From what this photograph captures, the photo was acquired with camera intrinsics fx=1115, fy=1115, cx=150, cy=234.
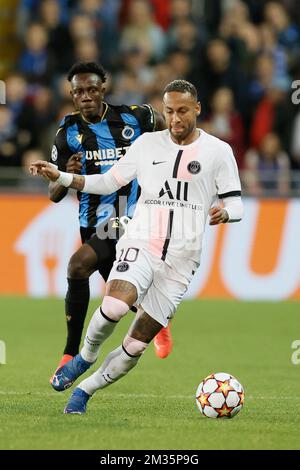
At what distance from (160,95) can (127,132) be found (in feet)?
23.4

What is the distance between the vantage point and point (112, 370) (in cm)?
717

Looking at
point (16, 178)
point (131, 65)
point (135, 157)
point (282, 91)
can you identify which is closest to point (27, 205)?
point (16, 178)

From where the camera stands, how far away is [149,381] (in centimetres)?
919

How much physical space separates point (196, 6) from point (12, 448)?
13848 mm

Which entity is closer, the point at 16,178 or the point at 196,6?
the point at 16,178

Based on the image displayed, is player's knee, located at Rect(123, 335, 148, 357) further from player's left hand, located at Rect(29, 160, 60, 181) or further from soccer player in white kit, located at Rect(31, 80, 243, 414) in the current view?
player's left hand, located at Rect(29, 160, 60, 181)

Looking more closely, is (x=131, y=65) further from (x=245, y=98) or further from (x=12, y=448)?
(x=12, y=448)

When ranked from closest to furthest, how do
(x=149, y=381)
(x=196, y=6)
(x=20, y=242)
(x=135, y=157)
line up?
(x=135, y=157) < (x=149, y=381) < (x=20, y=242) < (x=196, y=6)

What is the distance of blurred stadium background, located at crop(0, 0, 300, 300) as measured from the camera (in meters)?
15.0

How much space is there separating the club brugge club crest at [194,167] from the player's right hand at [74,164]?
106 centimetres

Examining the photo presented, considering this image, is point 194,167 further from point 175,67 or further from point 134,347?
point 175,67

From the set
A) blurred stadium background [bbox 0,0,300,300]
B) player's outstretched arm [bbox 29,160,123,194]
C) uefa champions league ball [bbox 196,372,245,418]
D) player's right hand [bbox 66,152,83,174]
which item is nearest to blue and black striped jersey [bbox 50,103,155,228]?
Answer: player's right hand [bbox 66,152,83,174]

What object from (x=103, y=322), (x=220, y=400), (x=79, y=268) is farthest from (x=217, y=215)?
(x=79, y=268)

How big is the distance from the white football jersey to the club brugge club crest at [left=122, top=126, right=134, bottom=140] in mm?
1566
